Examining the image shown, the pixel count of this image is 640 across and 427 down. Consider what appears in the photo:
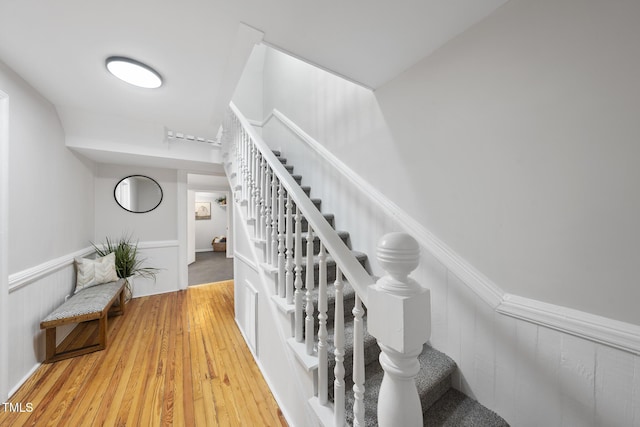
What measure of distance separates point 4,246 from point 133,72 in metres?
1.32

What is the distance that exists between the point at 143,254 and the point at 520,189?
4059 mm

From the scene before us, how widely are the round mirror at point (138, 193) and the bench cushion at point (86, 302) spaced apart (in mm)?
1205

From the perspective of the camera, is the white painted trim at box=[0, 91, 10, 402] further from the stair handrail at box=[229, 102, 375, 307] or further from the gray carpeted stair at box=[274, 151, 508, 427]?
the gray carpeted stair at box=[274, 151, 508, 427]

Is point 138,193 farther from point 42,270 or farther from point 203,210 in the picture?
point 203,210

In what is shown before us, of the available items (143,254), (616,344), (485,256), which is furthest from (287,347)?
(143,254)

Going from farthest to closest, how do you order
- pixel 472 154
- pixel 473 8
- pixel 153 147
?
1. pixel 153 147
2. pixel 472 154
3. pixel 473 8

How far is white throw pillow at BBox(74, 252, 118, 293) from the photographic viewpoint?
2277 mm

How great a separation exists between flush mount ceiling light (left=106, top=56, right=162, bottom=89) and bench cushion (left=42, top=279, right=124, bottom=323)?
179cm

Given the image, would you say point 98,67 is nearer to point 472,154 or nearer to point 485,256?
point 472,154

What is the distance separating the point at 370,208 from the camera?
157 centimetres

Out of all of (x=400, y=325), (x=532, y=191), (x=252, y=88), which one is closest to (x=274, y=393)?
(x=400, y=325)

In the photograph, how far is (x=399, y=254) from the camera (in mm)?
514

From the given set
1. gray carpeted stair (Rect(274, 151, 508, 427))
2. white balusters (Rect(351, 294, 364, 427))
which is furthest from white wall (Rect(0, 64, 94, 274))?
white balusters (Rect(351, 294, 364, 427))

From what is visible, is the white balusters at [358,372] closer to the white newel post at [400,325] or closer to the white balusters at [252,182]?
the white newel post at [400,325]
